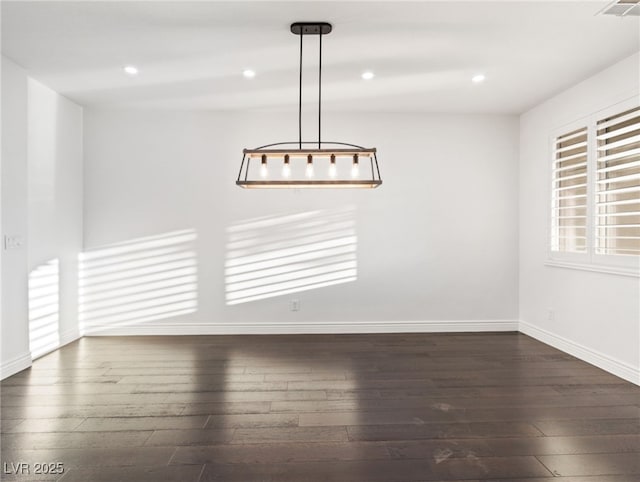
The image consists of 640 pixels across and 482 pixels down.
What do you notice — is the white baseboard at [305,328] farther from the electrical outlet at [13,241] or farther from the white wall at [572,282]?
the electrical outlet at [13,241]

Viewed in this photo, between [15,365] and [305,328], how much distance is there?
283 centimetres

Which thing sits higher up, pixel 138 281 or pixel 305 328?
pixel 138 281

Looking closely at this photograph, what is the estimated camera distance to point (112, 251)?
478 cm

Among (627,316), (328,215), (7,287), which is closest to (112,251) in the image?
(7,287)

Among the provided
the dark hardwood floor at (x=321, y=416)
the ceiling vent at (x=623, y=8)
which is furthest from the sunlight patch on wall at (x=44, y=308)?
the ceiling vent at (x=623, y=8)

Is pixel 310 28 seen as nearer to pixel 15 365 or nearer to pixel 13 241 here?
pixel 13 241

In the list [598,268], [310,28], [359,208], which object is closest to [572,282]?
[598,268]

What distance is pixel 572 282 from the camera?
4.09 meters

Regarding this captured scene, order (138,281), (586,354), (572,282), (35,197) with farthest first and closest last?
(138,281), (572,282), (35,197), (586,354)

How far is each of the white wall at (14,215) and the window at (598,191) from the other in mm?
5210

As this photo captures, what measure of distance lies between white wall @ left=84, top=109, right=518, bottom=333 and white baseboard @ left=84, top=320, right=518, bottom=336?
0.5 inches

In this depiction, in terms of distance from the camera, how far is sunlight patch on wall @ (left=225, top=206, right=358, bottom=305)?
4848 mm

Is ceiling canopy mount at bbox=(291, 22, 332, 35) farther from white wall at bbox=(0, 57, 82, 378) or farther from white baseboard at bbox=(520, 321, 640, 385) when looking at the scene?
white baseboard at bbox=(520, 321, 640, 385)

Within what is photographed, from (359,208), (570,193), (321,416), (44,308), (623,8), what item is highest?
(623,8)
